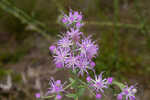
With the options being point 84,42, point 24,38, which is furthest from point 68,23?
point 24,38

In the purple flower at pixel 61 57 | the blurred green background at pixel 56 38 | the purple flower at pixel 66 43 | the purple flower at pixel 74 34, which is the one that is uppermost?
the blurred green background at pixel 56 38

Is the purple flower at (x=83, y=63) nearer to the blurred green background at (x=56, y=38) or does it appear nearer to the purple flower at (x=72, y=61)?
the purple flower at (x=72, y=61)

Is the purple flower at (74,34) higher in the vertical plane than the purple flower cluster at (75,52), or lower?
higher

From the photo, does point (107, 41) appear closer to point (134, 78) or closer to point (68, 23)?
point (134, 78)

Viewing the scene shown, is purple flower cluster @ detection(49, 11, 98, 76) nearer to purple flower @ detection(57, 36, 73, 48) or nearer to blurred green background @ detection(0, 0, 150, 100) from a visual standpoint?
Answer: purple flower @ detection(57, 36, 73, 48)

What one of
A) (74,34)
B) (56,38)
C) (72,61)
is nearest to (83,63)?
(72,61)

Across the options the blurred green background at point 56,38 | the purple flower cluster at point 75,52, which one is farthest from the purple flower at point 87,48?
the blurred green background at point 56,38

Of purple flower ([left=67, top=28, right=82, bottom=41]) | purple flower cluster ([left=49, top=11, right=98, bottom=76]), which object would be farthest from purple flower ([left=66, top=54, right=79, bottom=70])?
purple flower ([left=67, top=28, right=82, bottom=41])

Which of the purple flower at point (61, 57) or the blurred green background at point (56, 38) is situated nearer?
the purple flower at point (61, 57)
